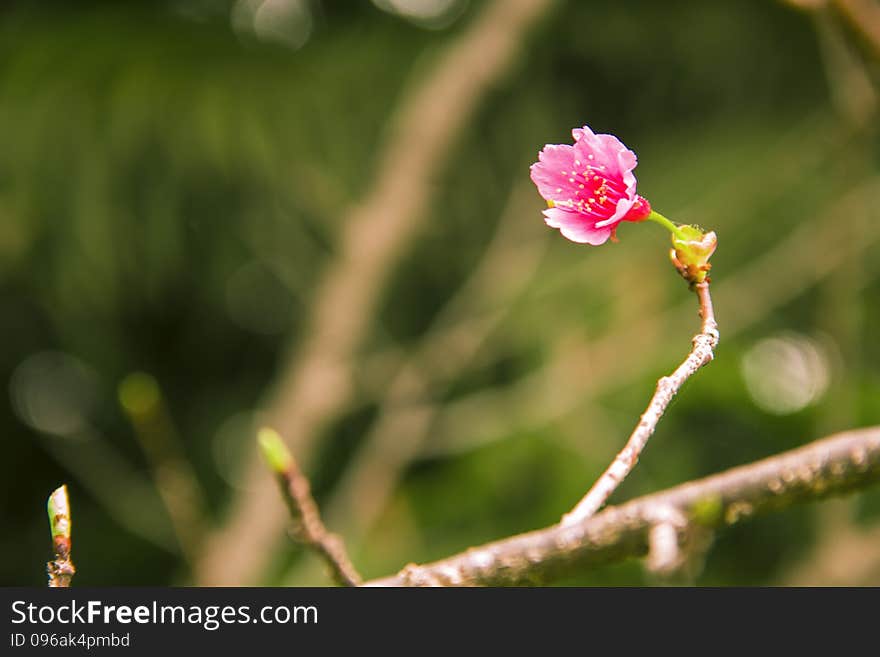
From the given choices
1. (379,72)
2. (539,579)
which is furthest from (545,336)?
(539,579)

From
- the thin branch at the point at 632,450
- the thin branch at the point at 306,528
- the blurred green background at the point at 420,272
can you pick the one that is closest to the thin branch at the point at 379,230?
the blurred green background at the point at 420,272

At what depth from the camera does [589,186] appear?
548 mm

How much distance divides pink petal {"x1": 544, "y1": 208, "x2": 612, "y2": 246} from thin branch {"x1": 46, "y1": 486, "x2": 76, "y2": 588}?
27 cm

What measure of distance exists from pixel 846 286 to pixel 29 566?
1.82 m

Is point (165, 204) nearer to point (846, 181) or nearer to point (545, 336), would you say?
point (545, 336)

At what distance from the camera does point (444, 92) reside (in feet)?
6.45

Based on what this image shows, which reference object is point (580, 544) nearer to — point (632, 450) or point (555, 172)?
point (632, 450)

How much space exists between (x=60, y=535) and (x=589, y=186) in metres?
0.32

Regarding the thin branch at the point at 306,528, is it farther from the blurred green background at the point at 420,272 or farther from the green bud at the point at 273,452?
the blurred green background at the point at 420,272

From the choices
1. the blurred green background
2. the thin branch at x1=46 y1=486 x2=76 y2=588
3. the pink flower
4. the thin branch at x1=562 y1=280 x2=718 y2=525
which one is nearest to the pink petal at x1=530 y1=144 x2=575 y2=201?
the pink flower

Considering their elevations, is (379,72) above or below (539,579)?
above

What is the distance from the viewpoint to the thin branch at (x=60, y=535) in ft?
1.53

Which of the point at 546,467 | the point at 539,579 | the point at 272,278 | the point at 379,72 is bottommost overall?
the point at 539,579

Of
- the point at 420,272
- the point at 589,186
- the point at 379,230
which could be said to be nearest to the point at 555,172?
the point at 589,186
